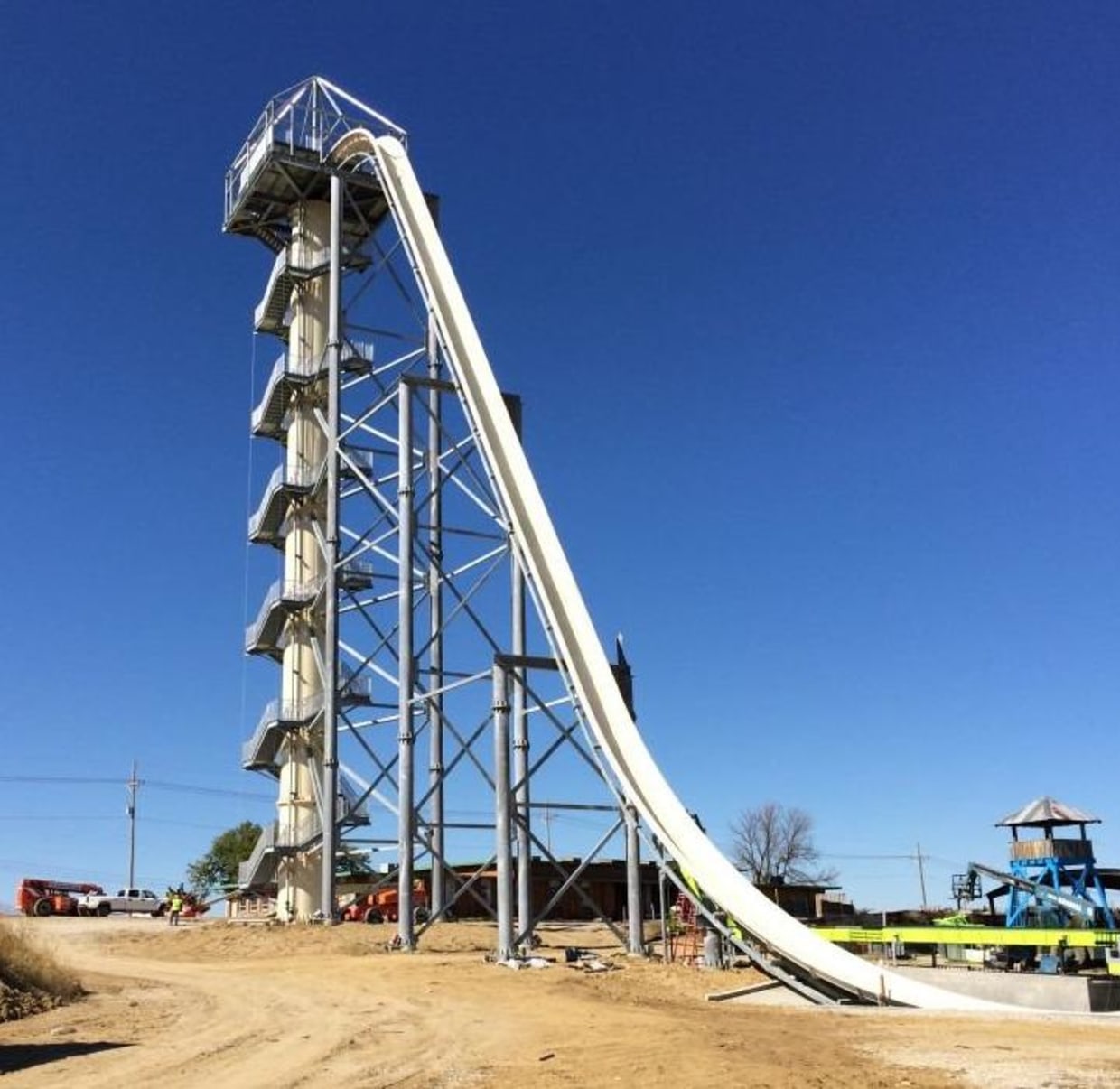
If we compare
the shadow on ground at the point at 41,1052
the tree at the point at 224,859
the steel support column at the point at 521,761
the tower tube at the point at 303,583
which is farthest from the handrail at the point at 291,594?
the tree at the point at 224,859

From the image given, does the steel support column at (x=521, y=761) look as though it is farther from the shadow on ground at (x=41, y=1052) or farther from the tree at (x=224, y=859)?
the tree at (x=224, y=859)

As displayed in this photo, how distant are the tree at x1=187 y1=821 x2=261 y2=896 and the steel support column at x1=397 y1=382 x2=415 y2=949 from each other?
223 feet

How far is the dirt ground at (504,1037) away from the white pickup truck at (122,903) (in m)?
31.9

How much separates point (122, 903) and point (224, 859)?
40.1 m

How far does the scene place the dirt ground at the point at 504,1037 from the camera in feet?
39.0

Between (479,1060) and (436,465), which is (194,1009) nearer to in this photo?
(479,1060)

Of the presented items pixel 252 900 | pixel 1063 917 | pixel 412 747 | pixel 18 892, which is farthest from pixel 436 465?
pixel 18 892

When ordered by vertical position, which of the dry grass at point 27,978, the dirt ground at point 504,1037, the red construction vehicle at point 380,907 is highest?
the red construction vehicle at point 380,907

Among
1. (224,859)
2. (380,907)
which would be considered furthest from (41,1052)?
(224,859)

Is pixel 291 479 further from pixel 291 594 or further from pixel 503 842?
pixel 503 842

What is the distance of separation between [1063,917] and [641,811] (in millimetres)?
18532

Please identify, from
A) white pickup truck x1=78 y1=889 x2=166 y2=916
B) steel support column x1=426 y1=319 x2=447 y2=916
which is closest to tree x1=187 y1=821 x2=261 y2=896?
white pickup truck x1=78 y1=889 x2=166 y2=916

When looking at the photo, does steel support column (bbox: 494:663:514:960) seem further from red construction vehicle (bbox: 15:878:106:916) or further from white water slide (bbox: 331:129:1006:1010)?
red construction vehicle (bbox: 15:878:106:916)

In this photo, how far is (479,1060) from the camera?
507 inches
